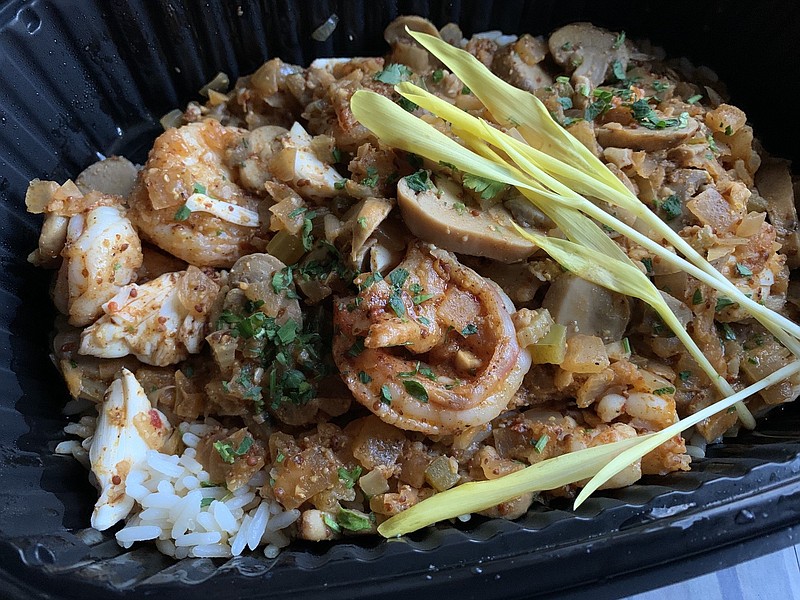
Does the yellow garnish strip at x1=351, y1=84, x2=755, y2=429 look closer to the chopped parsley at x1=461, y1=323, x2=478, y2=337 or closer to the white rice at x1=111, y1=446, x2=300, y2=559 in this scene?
the chopped parsley at x1=461, y1=323, x2=478, y2=337

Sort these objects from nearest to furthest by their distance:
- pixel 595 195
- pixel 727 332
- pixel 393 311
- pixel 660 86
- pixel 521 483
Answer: pixel 521 483 → pixel 393 311 → pixel 595 195 → pixel 727 332 → pixel 660 86

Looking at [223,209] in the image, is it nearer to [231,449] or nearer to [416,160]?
[416,160]

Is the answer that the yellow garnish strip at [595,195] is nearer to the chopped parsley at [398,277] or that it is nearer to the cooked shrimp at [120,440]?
the chopped parsley at [398,277]

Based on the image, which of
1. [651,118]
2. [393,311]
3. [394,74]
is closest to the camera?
[393,311]

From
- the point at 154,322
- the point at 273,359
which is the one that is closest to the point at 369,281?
the point at 273,359

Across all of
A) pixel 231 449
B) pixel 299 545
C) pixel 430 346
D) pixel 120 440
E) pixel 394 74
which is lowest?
pixel 299 545

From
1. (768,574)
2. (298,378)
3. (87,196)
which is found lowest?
(768,574)

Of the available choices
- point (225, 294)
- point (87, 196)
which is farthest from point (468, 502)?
point (87, 196)

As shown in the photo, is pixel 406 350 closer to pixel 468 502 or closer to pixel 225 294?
pixel 468 502
